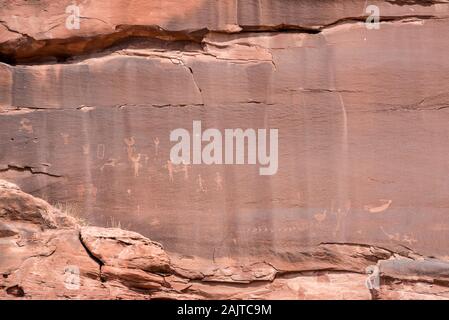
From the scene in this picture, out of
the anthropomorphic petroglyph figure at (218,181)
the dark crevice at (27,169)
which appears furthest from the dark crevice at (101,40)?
the anthropomorphic petroglyph figure at (218,181)

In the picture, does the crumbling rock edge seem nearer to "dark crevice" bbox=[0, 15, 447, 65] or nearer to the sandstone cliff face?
the sandstone cliff face

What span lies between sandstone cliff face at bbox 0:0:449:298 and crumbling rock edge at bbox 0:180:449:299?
0.02 metres

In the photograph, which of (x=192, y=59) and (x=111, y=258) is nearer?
(x=111, y=258)

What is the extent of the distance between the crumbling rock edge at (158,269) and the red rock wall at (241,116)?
0.45ft

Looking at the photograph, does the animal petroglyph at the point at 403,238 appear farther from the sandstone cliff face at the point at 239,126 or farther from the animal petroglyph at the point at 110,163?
the animal petroglyph at the point at 110,163

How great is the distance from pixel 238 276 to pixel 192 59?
86.0 inches

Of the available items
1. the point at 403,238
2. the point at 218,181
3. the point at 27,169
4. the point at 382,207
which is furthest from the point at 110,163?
the point at 403,238

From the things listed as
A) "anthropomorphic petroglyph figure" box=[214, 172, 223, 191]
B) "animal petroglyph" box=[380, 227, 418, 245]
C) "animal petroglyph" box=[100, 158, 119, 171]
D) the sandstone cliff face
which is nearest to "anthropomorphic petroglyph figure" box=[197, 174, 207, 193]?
the sandstone cliff face

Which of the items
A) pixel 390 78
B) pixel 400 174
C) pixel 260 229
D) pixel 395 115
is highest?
pixel 390 78

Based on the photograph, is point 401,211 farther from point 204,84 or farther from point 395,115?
point 204,84

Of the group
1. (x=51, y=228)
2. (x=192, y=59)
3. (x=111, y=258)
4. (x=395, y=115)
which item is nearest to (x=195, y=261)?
(x=111, y=258)

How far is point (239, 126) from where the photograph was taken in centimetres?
596

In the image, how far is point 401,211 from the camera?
5.81 metres

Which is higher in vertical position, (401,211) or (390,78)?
(390,78)
